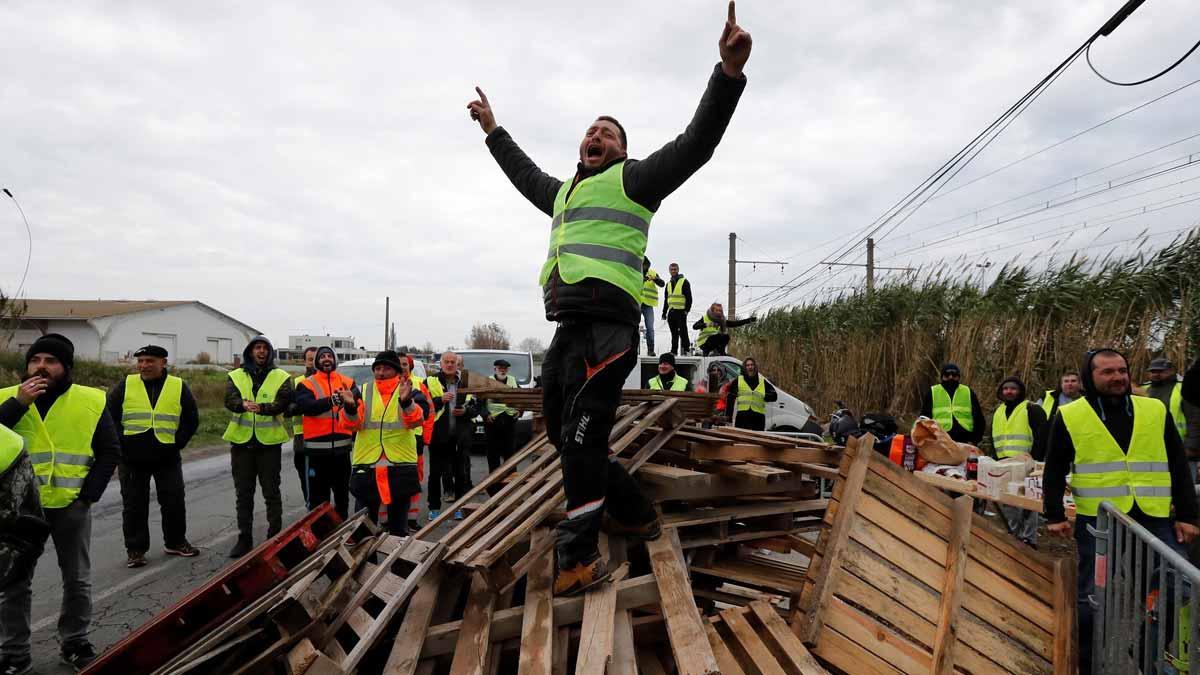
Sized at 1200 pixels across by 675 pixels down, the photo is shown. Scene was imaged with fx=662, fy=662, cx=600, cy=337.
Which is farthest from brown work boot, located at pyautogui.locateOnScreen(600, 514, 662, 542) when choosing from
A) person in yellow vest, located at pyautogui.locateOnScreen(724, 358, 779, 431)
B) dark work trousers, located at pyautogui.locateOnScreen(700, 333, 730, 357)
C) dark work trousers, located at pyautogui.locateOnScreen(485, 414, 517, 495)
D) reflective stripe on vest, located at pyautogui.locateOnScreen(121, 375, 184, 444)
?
dark work trousers, located at pyautogui.locateOnScreen(700, 333, 730, 357)

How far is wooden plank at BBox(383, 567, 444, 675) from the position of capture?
102 inches

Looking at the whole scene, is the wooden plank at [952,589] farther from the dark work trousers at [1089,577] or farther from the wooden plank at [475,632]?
the wooden plank at [475,632]

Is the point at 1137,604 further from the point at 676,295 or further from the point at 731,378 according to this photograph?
the point at 676,295

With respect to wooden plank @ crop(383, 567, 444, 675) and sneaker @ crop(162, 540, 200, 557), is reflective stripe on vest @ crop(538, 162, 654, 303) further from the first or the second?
sneaker @ crop(162, 540, 200, 557)

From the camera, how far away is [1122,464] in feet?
12.4

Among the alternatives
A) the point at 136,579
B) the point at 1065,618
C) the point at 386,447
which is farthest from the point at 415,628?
the point at 136,579

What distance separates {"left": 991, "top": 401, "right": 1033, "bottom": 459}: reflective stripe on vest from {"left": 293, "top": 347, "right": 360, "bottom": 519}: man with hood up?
6.62 meters

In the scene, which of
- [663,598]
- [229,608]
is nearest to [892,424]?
[663,598]

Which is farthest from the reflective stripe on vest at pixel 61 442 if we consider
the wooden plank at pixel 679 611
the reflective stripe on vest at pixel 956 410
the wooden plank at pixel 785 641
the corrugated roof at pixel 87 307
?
the corrugated roof at pixel 87 307

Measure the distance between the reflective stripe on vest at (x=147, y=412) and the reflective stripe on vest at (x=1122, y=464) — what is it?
669cm

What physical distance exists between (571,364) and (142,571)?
4.74 meters

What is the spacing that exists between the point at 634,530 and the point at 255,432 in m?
4.29

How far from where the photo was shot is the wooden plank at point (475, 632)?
101 inches

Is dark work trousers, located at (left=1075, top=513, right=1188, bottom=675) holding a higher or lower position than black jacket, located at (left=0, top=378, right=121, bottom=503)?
lower
